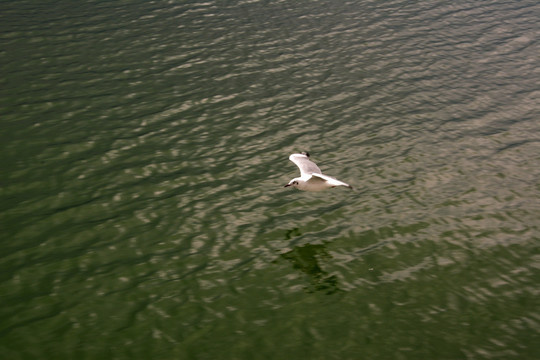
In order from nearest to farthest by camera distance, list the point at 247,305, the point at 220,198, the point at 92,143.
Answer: the point at 247,305 < the point at 220,198 < the point at 92,143

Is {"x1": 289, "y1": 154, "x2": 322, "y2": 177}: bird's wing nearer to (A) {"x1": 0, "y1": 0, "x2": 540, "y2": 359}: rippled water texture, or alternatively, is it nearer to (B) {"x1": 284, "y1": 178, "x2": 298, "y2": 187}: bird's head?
(B) {"x1": 284, "y1": 178, "x2": 298, "y2": 187}: bird's head

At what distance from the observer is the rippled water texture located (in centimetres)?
1414

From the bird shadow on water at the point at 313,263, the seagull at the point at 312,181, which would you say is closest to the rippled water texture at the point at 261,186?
the bird shadow on water at the point at 313,263

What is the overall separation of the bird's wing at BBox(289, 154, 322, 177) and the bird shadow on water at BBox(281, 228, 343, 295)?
1.75 m

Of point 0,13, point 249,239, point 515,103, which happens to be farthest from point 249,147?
point 0,13

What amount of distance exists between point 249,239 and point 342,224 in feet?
9.20

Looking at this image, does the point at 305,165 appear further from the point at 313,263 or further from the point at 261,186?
the point at 313,263

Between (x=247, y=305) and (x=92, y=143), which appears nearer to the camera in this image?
(x=247, y=305)

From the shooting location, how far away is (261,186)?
64.1ft

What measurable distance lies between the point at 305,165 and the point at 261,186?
6.04 feet

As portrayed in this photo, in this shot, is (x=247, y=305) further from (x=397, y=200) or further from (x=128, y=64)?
(x=128, y=64)

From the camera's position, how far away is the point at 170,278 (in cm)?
1540

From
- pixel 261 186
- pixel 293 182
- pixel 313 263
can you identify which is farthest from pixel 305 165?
pixel 313 263

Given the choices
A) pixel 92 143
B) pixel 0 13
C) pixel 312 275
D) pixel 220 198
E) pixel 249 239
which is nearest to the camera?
pixel 312 275
